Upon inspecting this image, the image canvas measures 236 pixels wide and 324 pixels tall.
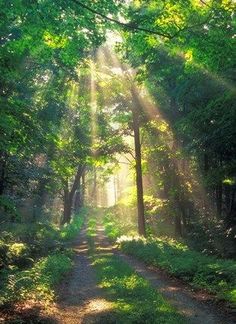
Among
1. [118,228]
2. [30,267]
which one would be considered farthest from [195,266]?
[118,228]

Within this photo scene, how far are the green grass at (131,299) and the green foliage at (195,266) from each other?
1.76m

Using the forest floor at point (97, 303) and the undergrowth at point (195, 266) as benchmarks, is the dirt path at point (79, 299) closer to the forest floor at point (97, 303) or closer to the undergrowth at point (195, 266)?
the forest floor at point (97, 303)

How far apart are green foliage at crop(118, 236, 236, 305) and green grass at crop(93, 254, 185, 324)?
176cm

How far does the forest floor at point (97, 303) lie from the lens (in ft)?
34.3

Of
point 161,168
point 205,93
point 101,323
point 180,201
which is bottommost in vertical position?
point 101,323

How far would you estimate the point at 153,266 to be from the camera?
1920 cm

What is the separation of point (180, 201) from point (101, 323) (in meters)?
19.4

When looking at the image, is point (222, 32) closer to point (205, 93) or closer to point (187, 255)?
point (205, 93)

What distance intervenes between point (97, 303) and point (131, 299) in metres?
1.10

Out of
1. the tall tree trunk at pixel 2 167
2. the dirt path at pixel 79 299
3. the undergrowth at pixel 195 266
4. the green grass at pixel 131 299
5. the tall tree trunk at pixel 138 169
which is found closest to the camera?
the green grass at pixel 131 299

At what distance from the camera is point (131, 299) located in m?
12.2

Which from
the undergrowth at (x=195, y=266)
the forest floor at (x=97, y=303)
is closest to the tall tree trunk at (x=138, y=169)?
the undergrowth at (x=195, y=266)

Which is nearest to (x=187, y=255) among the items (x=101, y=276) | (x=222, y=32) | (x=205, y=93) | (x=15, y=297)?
(x=101, y=276)

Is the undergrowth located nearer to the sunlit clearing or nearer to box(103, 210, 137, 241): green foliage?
the sunlit clearing
